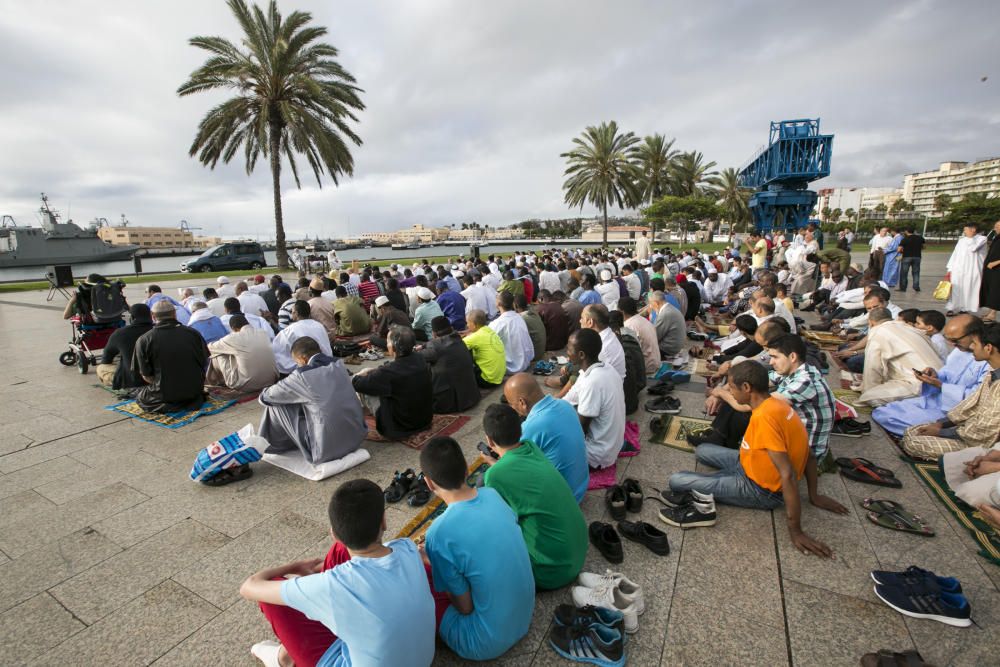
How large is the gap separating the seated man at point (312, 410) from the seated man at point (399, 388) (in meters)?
0.31

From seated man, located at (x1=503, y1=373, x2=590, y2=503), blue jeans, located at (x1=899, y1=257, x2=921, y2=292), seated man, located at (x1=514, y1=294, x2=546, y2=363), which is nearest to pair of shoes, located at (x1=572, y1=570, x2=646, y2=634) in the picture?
seated man, located at (x1=503, y1=373, x2=590, y2=503)

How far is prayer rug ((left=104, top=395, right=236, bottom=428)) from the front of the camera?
521 centimetres

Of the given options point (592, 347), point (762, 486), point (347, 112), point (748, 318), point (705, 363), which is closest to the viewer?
point (762, 486)

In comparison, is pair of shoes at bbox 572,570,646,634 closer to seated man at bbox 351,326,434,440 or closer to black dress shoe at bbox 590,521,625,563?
black dress shoe at bbox 590,521,625,563

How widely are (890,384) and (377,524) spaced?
5936 millimetres

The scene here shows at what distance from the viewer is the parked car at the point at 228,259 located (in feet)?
81.0

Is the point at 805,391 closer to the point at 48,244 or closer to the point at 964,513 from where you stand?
the point at 964,513

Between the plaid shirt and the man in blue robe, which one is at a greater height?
the man in blue robe

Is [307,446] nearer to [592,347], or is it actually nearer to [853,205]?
[592,347]

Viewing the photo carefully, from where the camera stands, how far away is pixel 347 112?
63.2ft

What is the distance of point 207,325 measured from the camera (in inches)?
274

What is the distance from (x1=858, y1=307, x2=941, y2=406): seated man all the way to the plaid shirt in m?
2.28

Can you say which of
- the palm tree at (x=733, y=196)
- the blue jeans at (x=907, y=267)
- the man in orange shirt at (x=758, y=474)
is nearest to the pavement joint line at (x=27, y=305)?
the man in orange shirt at (x=758, y=474)

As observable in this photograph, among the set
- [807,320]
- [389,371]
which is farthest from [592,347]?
[807,320]
